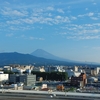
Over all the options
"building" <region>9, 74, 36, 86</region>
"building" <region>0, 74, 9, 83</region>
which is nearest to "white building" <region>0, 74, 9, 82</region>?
"building" <region>0, 74, 9, 83</region>

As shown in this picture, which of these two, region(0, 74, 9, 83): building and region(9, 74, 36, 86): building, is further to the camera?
region(0, 74, 9, 83): building

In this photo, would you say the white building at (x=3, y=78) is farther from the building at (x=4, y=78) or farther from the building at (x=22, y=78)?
the building at (x=22, y=78)

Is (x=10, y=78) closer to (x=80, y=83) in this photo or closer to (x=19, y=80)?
(x=19, y=80)

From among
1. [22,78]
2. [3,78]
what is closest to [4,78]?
[3,78]

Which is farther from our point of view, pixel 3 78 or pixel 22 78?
pixel 3 78

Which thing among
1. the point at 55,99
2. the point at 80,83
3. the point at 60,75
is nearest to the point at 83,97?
the point at 55,99

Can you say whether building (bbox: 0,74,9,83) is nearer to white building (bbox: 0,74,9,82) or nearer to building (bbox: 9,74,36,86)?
white building (bbox: 0,74,9,82)

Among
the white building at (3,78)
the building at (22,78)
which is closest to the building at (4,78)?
the white building at (3,78)

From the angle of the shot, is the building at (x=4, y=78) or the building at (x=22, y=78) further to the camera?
the building at (x=4, y=78)

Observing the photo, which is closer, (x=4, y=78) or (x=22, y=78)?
(x=22, y=78)

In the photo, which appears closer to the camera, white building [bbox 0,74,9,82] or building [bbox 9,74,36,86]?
building [bbox 9,74,36,86]

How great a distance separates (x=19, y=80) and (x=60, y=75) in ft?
18.3

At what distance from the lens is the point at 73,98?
10430 mm

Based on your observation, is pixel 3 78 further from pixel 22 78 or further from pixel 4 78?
pixel 22 78
